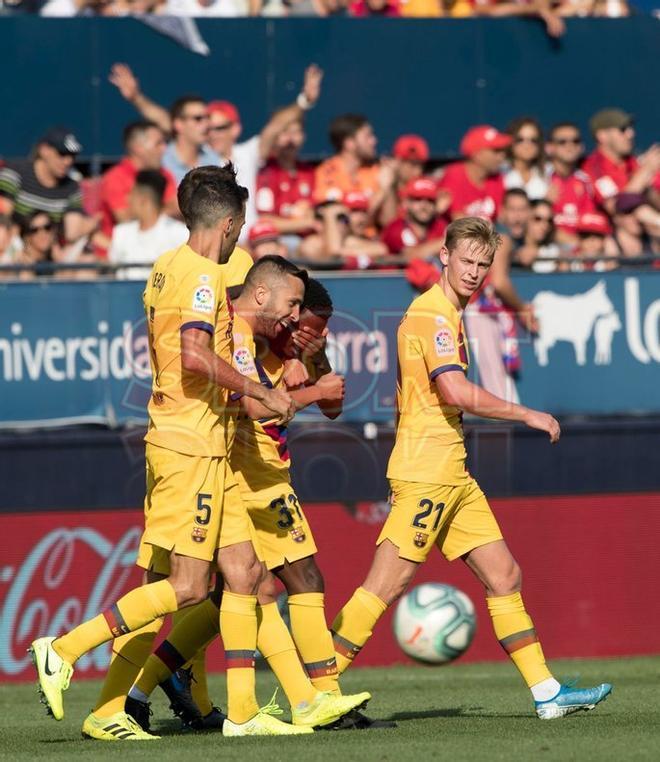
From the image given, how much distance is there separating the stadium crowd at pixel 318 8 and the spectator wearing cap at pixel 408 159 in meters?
1.44

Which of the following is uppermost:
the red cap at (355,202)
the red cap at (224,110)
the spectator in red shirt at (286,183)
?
the red cap at (224,110)

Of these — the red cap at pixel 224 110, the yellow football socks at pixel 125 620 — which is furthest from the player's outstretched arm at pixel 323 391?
the red cap at pixel 224 110

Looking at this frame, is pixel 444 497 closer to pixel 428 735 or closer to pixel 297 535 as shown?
pixel 297 535

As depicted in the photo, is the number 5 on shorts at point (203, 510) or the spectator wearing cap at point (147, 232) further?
the spectator wearing cap at point (147, 232)

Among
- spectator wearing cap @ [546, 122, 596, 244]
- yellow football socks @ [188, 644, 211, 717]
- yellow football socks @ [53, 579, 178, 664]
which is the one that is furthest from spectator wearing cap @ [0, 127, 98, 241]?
yellow football socks @ [53, 579, 178, 664]

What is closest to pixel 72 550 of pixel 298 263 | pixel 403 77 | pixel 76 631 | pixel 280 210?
pixel 298 263

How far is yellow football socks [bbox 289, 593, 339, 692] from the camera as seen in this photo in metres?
7.59

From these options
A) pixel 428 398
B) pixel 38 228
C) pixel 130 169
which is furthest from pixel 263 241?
pixel 428 398

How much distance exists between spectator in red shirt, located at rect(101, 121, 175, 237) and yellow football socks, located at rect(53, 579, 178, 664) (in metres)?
6.03

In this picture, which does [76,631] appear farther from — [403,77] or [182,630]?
[403,77]

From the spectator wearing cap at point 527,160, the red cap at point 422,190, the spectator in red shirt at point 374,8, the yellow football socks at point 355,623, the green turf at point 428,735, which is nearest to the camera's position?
the green turf at point 428,735

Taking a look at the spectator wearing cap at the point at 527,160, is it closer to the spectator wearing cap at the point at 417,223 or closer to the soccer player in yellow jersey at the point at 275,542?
the spectator wearing cap at the point at 417,223

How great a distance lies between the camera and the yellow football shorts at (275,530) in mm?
7688

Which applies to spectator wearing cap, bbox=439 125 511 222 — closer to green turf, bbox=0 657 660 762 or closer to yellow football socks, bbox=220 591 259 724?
green turf, bbox=0 657 660 762
